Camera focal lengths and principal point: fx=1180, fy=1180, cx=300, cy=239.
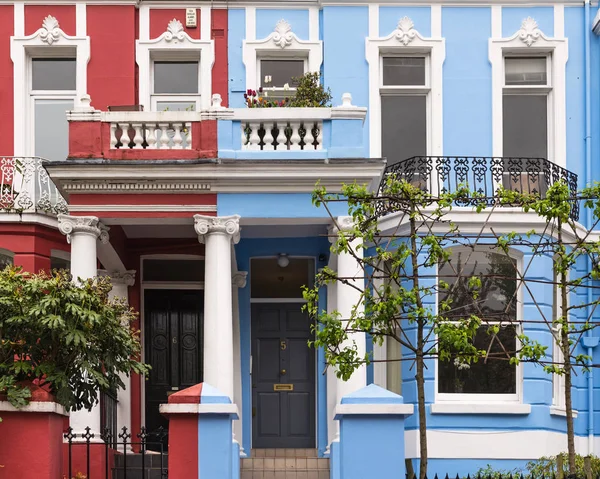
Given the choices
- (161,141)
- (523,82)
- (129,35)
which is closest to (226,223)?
(161,141)

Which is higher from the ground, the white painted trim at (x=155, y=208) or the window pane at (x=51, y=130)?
the window pane at (x=51, y=130)

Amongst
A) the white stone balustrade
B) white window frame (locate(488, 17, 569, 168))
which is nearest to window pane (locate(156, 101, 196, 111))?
the white stone balustrade

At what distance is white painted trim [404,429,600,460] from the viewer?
54.1 ft

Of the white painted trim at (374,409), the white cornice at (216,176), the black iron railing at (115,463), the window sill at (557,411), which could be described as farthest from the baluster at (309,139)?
the white painted trim at (374,409)

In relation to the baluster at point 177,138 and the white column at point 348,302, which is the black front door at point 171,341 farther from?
the white column at point 348,302

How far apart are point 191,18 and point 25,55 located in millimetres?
2724

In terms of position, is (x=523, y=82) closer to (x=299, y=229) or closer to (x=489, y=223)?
(x=489, y=223)

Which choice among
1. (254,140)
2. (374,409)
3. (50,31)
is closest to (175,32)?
(50,31)

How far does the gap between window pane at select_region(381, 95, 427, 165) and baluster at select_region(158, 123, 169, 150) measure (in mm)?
4054

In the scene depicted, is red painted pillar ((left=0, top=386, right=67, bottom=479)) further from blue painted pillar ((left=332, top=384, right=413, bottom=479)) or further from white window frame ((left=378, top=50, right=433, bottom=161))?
white window frame ((left=378, top=50, right=433, bottom=161))

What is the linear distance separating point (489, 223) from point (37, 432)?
25.9ft

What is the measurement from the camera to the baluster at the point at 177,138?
15.8m

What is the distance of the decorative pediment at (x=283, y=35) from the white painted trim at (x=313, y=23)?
0.29 m

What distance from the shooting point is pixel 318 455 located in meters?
17.6
